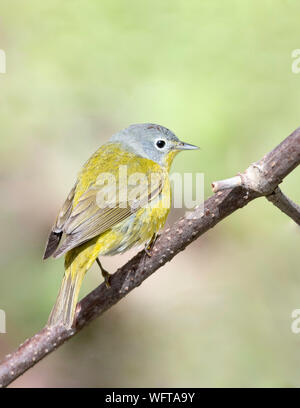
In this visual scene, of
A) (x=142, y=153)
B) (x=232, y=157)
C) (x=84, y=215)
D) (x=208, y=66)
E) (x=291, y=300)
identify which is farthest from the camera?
(x=208, y=66)

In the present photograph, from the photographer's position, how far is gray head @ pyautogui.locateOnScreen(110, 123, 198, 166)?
3592 millimetres

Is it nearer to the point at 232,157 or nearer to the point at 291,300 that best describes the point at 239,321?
the point at 291,300

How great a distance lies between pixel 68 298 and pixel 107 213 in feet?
1.59

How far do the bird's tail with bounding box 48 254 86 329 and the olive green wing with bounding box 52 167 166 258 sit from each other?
17 centimetres

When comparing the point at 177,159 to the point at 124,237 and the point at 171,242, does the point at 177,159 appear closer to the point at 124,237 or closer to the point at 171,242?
the point at 124,237

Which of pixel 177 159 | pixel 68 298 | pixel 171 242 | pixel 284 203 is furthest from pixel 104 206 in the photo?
pixel 177 159

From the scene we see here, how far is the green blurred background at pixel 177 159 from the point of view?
4242 millimetres

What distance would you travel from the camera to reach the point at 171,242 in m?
2.51

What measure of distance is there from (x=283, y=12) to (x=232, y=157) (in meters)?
1.55

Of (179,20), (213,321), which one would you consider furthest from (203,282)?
(179,20)

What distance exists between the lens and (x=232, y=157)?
181 inches

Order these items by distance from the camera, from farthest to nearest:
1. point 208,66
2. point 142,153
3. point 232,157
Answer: point 208,66 → point 232,157 → point 142,153

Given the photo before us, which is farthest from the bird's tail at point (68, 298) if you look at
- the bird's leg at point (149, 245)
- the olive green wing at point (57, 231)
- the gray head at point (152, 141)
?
the gray head at point (152, 141)

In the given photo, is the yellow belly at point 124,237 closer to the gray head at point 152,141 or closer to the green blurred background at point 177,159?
the gray head at point 152,141
